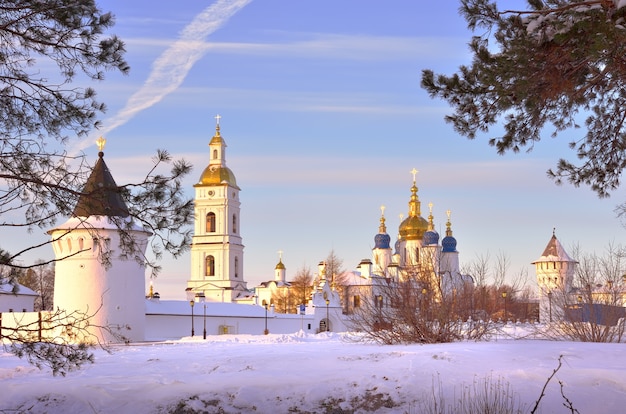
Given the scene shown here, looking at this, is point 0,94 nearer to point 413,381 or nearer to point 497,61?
point 497,61

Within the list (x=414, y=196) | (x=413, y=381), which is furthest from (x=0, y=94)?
(x=414, y=196)

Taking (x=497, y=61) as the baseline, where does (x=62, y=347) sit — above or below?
below

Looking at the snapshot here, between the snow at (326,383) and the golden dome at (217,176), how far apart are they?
57420mm

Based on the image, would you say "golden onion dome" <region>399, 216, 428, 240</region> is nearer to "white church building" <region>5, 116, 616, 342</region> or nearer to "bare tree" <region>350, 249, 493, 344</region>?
"white church building" <region>5, 116, 616, 342</region>

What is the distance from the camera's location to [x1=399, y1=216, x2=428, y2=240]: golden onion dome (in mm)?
Result: 76438

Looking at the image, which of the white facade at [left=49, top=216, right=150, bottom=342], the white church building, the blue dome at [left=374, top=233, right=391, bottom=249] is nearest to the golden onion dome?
the white church building

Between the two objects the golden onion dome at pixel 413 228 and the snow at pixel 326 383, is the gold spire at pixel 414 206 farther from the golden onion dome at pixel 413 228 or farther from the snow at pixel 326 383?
the snow at pixel 326 383

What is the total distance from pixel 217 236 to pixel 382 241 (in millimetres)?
15900

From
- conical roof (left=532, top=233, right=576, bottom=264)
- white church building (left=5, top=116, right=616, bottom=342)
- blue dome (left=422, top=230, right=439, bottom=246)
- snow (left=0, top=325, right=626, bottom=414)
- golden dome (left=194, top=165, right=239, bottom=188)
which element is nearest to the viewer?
snow (left=0, top=325, right=626, bottom=414)

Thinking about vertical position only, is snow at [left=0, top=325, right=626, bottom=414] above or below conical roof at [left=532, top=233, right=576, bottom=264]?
below

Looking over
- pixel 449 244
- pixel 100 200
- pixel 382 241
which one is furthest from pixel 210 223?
pixel 100 200

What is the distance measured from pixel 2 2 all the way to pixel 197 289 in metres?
61.3

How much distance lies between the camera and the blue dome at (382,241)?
7712 cm

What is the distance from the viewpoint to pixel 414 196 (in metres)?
77.8
